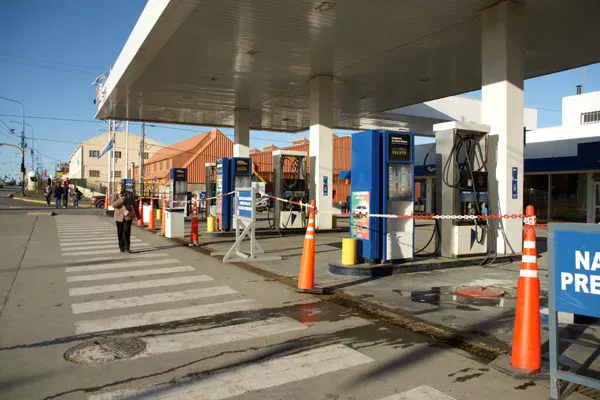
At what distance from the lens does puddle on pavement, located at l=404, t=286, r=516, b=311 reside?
6.59m

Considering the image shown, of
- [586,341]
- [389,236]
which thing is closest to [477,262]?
[389,236]

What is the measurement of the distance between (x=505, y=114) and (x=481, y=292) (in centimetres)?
588

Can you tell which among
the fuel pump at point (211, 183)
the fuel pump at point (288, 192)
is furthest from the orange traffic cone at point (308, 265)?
the fuel pump at point (211, 183)

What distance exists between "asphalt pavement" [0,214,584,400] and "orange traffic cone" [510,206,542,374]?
0.75 ft

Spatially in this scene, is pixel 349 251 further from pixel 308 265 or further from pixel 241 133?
pixel 241 133

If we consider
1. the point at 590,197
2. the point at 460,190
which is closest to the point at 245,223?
the point at 460,190

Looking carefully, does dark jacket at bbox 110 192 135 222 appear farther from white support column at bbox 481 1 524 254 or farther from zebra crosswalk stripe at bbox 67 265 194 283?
white support column at bbox 481 1 524 254

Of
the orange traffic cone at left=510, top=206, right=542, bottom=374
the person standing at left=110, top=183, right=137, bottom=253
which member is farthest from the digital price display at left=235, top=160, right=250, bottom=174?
the orange traffic cone at left=510, top=206, right=542, bottom=374

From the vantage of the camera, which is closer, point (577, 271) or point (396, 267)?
point (577, 271)

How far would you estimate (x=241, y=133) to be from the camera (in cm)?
2569

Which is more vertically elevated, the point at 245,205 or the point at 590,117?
the point at 590,117

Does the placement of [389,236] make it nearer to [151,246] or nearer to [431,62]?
[151,246]

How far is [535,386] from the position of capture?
13.0 ft

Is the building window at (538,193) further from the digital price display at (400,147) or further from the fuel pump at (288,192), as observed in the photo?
the digital price display at (400,147)
